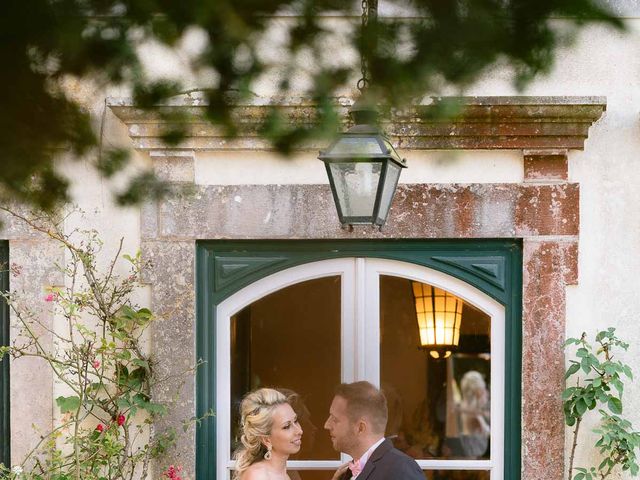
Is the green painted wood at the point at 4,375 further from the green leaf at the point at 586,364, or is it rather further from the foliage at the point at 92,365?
the green leaf at the point at 586,364

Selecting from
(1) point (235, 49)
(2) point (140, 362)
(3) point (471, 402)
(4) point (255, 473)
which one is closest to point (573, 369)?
(4) point (255, 473)

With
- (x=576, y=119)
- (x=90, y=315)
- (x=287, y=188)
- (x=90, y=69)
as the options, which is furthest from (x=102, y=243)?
(x=90, y=69)

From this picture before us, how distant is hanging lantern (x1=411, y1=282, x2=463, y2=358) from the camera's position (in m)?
5.75

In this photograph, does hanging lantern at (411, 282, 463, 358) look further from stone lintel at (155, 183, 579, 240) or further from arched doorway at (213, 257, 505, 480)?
stone lintel at (155, 183, 579, 240)

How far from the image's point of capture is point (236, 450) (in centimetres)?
573

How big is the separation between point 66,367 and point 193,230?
0.95m

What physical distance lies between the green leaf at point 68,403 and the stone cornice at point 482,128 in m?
1.34

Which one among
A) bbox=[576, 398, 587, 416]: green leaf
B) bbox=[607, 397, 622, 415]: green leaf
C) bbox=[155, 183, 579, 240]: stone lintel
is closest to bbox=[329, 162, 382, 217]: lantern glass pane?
bbox=[155, 183, 579, 240]: stone lintel

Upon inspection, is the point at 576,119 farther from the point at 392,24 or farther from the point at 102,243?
the point at 392,24

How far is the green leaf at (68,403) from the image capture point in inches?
213

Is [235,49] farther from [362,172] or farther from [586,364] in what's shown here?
[586,364]

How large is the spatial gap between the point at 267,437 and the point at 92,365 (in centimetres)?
95

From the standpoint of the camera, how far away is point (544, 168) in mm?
5555

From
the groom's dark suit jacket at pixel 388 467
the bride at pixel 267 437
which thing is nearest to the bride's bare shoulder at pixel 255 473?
the bride at pixel 267 437
